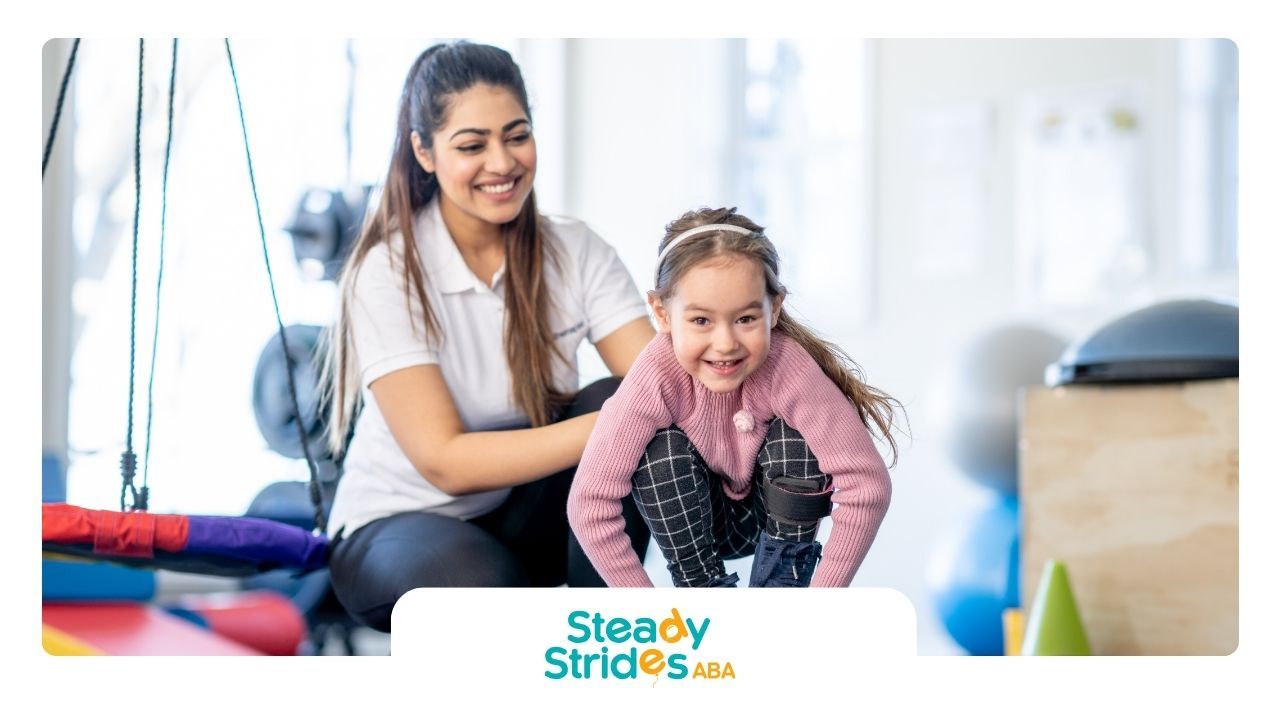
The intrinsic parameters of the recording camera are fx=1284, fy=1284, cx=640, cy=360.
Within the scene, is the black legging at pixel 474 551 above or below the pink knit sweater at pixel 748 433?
below

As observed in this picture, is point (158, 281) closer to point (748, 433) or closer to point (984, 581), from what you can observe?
point (748, 433)

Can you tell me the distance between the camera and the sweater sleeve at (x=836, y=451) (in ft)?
3.33

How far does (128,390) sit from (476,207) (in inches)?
15.3

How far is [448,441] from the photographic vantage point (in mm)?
1152

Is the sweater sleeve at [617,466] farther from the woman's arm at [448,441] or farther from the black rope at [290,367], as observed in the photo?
the black rope at [290,367]

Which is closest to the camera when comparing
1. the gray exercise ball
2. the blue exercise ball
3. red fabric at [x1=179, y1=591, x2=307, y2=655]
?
red fabric at [x1=179, y1=591, x2=307, y2=655]

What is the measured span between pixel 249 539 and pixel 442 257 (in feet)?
1.05

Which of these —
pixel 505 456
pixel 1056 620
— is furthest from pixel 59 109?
pixel 1056 620

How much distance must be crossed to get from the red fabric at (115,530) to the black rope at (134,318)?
33 millimetres

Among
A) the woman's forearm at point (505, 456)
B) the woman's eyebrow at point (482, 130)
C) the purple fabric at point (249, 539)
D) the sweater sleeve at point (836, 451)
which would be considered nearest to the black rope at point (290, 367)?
the purple fabric at point (249, 539)

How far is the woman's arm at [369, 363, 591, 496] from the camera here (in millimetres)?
1138

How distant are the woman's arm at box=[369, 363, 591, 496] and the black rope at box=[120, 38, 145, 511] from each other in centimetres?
25

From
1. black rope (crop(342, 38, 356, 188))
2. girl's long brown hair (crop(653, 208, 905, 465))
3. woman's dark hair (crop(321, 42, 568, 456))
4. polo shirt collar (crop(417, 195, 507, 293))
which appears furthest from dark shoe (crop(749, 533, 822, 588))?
black rope (crop(342, 38, 356, 188))

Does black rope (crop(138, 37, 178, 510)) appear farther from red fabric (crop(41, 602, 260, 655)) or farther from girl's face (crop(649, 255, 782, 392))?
girl's face (crop(649, 255, 782, 392))
